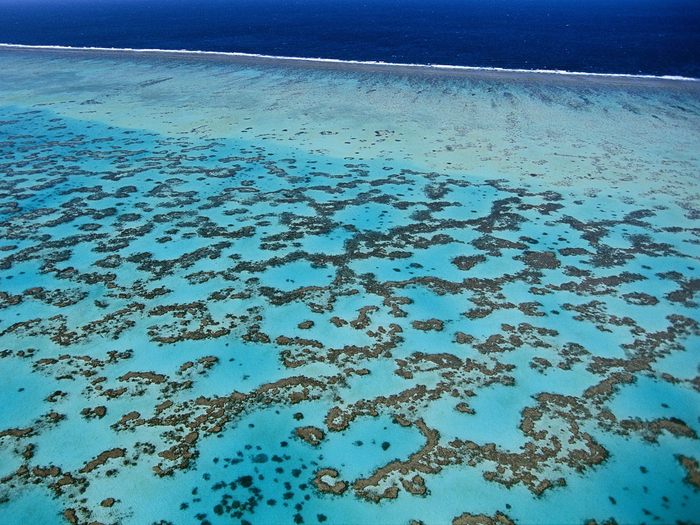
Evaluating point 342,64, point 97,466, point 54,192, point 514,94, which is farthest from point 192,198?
point 342,64

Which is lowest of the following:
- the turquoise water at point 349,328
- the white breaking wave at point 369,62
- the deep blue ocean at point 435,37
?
the turquoise water at point 349,328

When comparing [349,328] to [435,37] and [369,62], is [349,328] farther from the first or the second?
[435,37]

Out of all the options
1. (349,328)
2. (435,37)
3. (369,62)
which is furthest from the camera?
(435,37)

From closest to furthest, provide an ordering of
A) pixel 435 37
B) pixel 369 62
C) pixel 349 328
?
pixel 349 328
pixel 369 62
pixel 435 37

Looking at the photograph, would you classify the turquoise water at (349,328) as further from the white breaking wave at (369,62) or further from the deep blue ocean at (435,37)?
the deep blue ocean at (435,37)

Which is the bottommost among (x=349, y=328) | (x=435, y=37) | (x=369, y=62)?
(x=349, y=328)

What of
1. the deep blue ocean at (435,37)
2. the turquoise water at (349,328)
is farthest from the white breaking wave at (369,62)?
the turquoise water at (349,328)

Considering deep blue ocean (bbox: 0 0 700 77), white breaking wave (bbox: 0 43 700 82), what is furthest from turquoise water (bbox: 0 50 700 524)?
deep blue ocean (bbox: 0 0 700 77)

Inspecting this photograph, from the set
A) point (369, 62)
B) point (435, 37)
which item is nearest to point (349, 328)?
point (369, 62)

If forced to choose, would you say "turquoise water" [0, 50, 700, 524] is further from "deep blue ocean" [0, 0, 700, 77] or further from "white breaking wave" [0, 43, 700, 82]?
"deep blue ocean" [0, 0, 700, 77]
